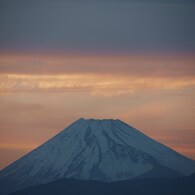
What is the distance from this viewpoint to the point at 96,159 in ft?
474

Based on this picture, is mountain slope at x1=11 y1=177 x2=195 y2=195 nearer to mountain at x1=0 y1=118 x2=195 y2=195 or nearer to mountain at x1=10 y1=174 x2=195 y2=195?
mountain at x1=10 y1=174 x2=195 y2=195

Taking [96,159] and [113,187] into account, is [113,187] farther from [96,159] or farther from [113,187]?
[96,159]

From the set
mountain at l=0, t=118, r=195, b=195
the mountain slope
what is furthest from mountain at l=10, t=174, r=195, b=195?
mountain at l=0, t=118, r=195, b=195

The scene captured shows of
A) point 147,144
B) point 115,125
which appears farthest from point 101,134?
point 147,144

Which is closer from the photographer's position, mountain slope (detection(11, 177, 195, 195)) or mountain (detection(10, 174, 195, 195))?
mountain slope (detection(11, 177, 195, 195))

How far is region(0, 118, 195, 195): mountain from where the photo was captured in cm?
14125

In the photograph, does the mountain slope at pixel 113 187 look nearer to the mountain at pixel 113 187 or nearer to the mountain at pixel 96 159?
the mountain at pixel 113 187

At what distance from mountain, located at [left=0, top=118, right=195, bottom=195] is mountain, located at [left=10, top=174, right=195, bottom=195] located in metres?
3.46

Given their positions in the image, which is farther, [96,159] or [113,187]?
[96,159]

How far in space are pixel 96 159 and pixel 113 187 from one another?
1161 cm

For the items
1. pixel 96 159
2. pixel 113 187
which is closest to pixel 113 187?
pixel 113 187

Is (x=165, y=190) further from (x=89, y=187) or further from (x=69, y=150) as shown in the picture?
(x=69, y=150)

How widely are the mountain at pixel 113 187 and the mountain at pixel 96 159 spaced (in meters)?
3.46

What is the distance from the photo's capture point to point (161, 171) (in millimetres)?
141750
